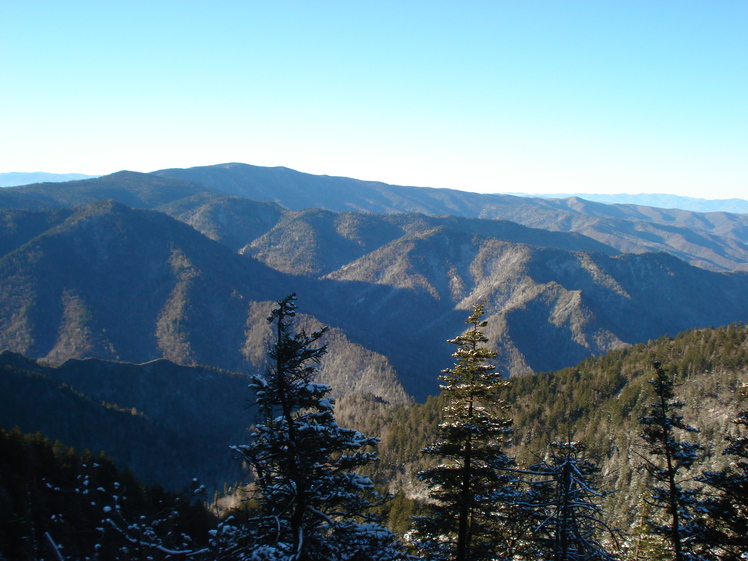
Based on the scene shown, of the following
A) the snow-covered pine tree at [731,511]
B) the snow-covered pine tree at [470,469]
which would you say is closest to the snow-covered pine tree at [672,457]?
the snow-covered pine tree at [731,511]

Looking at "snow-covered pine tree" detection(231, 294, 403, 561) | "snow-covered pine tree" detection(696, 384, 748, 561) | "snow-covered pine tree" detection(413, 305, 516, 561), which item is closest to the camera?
"snow-covered pine tree" detection(231, 294, 403, 561)

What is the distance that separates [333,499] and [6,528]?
1473cm

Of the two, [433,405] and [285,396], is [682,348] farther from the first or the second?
[285,396]

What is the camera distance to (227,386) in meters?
170

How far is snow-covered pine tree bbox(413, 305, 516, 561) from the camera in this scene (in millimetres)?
17953

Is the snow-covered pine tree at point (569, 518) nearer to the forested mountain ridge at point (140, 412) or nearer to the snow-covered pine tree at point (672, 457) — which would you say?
the snow-covered pine tree at point (672, 457)

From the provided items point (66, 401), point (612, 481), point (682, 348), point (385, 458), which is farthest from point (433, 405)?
point (66, 401)

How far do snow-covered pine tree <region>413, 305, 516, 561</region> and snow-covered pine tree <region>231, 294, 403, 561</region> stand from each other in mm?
4812

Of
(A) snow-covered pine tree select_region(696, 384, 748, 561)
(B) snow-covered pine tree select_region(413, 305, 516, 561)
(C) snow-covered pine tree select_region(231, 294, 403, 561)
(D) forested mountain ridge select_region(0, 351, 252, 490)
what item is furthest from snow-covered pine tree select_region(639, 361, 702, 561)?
(D) forested mountain ridge select_region(0, 351, 252, 490)

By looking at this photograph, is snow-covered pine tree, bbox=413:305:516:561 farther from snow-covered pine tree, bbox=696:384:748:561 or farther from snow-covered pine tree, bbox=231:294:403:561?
snow-covered pine tree, bbox=696:384:748:561

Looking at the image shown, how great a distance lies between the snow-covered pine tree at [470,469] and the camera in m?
18.0

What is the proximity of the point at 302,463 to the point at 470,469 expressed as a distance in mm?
7658

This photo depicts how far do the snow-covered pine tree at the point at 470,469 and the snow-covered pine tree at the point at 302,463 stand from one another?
481 cm

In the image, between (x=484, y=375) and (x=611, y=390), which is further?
(x=611, y=390)
